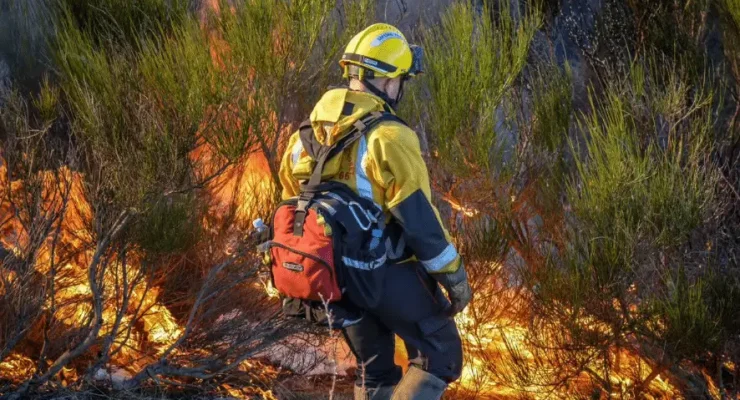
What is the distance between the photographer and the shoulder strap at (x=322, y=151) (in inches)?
118

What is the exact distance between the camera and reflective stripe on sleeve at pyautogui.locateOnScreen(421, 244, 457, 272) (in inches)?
119

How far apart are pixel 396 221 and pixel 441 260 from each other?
8.5 inches

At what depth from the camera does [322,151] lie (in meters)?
3.12

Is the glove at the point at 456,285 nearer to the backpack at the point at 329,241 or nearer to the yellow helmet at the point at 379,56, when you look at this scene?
the backpack at the point at 329,241

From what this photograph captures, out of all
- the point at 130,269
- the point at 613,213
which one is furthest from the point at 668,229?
the point at 130,269

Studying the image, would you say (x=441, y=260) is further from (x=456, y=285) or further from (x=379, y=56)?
(x=379, y=56)

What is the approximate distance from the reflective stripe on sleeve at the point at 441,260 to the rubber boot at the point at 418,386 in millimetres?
422

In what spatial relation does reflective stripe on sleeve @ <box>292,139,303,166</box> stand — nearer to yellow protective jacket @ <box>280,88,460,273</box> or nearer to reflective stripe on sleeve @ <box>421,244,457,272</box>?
yellow protective jacket @ <box>280,88,460,273</box>

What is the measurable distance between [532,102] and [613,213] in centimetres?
125

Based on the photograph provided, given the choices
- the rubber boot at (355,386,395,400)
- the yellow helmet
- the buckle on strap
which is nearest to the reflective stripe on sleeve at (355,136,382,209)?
the buckle on strap

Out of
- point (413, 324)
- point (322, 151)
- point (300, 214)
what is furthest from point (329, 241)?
point (413, 324)

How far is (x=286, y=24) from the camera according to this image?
4.95m

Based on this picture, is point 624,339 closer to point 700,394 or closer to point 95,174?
point 700,394

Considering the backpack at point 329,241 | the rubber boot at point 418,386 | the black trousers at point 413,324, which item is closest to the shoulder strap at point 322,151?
the backpack at point 329,241
